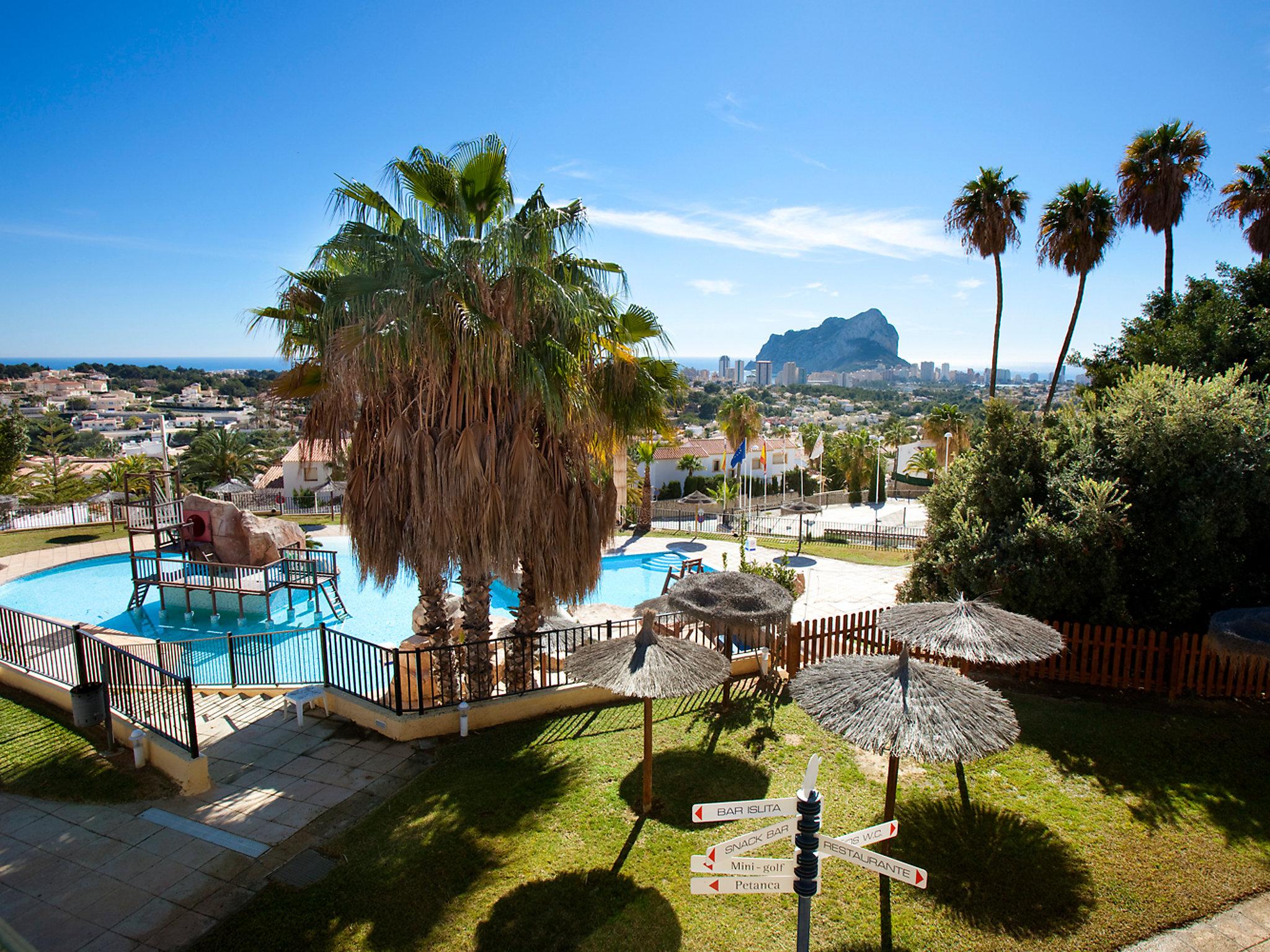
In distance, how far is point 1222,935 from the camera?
5.54 m

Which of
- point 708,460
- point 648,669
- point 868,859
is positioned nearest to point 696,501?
point 648,669

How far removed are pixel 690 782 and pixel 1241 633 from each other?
7.27m

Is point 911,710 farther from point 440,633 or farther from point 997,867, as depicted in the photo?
point 440,633

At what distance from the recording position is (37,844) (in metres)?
6.65

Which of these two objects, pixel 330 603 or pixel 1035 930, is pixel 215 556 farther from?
pixel 1035 930

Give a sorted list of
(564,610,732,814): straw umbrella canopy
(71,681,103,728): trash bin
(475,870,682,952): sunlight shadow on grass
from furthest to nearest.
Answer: (71,681,103,728): trash bin → (564,610,732,814): straw umbrella canopy → (475,870,682,952): sunlight shadow on grass

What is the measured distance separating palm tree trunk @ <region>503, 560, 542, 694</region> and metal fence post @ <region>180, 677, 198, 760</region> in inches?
153

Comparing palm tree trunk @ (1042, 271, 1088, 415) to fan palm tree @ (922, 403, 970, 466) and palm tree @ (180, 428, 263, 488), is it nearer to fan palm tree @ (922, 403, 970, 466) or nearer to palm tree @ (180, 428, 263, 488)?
fan palm tree @ (922, 403, 970, 466)

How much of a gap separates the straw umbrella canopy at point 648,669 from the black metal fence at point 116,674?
179 inches

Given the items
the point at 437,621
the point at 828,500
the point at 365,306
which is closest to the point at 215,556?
the point at 437,621

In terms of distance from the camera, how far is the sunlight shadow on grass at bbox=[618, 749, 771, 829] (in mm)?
7297

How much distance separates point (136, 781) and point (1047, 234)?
100ft

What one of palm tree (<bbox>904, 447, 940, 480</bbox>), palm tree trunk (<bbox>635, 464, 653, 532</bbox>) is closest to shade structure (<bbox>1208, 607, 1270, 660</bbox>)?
palm tree trunk (<bbox>635, 464, 653, 532</bbox>)

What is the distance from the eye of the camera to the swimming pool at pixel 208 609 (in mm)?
16906
